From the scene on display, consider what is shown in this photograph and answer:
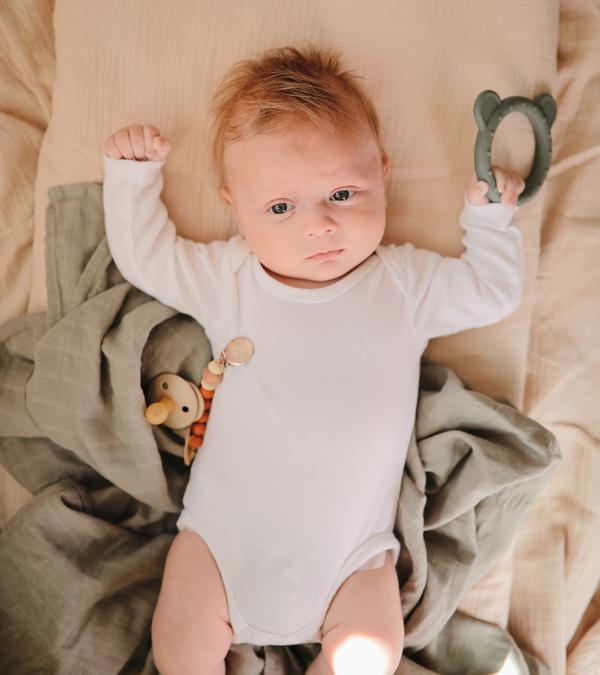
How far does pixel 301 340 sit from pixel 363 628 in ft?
1.58

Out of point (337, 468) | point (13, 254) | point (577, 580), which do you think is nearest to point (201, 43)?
point (13, 254)

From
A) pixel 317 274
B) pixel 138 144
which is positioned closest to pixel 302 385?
pixel 317 274

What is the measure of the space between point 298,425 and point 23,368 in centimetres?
55

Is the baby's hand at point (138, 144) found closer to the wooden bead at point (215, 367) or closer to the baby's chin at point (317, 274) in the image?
the baby's chin at point (317, 274)

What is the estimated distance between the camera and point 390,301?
3.93 ft

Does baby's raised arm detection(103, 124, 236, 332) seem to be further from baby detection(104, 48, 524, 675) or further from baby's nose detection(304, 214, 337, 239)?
baby's nose detection(304, 214, 337, 239)

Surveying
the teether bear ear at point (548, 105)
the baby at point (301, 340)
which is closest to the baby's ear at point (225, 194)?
the baby at point (301, 340)

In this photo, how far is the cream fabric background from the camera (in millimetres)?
1274

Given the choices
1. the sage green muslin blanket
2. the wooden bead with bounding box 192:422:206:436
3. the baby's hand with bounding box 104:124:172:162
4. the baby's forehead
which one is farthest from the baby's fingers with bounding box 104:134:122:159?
the wooden bead with bounding box 192:422:206:436

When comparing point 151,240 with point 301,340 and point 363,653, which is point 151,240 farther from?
point 363,653

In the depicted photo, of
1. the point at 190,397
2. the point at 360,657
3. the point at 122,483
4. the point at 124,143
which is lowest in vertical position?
the point at 360,657

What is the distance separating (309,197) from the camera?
110 cm

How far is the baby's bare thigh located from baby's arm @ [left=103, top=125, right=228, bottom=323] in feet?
1.75

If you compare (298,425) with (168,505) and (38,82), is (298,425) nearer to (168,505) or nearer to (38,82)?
(168,505)
